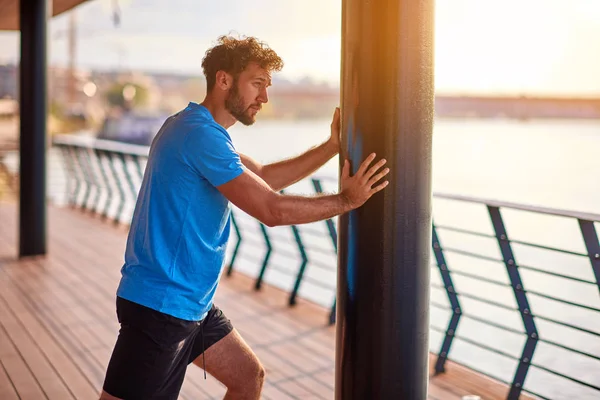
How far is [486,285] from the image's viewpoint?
46.3 feet

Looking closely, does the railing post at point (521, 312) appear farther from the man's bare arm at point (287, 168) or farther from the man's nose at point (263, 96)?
the man's nose at point (263, 96)

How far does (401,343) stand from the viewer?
2.15 metres

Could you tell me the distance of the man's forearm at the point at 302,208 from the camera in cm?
210

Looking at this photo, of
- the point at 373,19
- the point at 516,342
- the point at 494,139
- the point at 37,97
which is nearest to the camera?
the point at 373,19

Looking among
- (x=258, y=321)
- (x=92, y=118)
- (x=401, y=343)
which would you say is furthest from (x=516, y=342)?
(x=92, y=118)

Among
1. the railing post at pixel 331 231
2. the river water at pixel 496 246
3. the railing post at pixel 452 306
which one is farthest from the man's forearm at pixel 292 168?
the railing post at pixel 331 231

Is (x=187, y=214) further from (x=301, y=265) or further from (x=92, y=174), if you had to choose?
(x=92, y=174)

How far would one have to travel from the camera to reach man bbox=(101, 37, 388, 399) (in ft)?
7.08

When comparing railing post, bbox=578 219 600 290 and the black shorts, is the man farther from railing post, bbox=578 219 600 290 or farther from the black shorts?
railing post, bbox=578 219 600 290

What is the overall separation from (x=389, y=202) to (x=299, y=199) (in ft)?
0.76

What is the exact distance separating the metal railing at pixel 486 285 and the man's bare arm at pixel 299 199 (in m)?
1.64

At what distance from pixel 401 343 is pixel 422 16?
84cm

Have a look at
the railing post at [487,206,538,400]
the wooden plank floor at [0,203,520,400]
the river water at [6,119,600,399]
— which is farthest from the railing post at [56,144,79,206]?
the railing post at [487,206,538,400]

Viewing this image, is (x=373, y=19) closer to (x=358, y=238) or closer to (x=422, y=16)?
(x=422, y=16)
